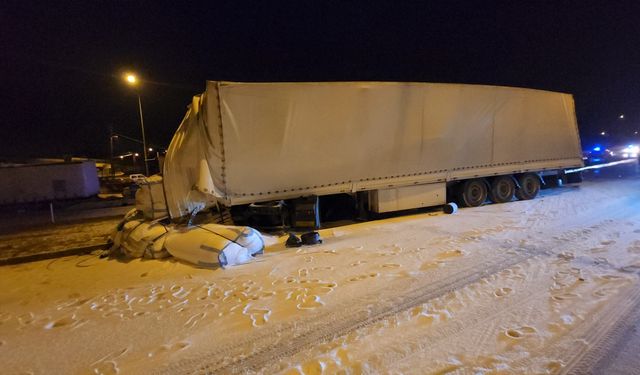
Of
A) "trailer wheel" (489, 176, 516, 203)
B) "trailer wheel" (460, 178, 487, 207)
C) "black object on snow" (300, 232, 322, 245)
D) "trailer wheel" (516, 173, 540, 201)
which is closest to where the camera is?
"black object on snow" (300, 232, 322, 245)

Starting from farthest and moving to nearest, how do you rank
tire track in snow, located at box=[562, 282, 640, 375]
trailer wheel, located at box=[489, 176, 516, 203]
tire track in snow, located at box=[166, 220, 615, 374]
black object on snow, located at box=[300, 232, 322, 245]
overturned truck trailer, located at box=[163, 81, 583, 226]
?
trailer wheel, located at box=[489, 176, 516, 203]
overturned truck trailer, located at box=[163, 81, 583, 226]
black object on snow, located at box=[300, 232, 322, 245]
tire track in snow, located at box=[166, 220, 615, 374]
tire track in snow, located at box=[562, 282, 640, 375]

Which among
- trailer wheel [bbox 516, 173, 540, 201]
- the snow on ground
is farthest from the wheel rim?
the snow on ground

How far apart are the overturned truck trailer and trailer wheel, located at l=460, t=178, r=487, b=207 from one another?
1.3 inches

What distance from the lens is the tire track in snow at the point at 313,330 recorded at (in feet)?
10.6

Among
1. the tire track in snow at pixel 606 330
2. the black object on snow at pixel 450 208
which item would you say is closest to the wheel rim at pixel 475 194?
the black object on snow at pixel 450 208

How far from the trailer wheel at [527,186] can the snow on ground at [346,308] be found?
4.98m

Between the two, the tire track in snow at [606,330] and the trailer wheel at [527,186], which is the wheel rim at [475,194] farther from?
the tire track in snow at [606,330]

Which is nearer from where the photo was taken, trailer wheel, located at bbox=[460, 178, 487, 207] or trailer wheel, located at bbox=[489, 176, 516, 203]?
trailer wheel, located at bbox=[460, 178, 487, 207]

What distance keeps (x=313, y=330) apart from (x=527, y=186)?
11.6 metres

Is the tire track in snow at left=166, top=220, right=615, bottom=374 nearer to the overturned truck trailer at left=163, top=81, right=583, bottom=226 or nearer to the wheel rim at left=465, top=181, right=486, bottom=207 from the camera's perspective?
the overturned truck trailer at left=163, top=81, right=583, bottom=226

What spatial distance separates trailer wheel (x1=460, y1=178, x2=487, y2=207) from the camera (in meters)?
11.2

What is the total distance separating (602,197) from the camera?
1116 cm

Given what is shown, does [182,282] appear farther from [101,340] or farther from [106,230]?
[106,230]

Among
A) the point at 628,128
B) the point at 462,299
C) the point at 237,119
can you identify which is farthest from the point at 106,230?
the point at 628,128
